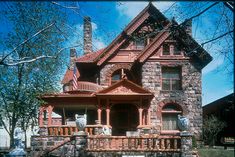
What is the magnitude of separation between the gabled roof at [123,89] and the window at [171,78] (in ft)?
11.4

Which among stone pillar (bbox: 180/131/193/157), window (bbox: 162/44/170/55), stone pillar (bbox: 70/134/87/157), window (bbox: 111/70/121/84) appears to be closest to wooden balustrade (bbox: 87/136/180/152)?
stone pillar (bbox: 70/134/87/157)

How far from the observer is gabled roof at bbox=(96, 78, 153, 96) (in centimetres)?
2170

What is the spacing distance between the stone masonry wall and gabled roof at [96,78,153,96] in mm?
2566

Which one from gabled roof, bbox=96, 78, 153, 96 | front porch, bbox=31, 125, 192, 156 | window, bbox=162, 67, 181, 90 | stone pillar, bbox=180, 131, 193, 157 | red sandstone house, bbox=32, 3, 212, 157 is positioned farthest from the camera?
window, bbox=162, 67, 181, 90

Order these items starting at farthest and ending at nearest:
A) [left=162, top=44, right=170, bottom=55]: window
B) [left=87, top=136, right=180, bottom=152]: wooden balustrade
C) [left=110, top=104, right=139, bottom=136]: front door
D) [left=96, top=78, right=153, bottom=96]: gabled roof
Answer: [left=162, top=44, right=170, bottom=55]: window < [left=110, top=104, right=139, bottom=136]: front door < [left=96, top=78, right=153, bottom=96]: gabled roof < [left=87, top=136, right=180, bottom=152]: wooden balustrade

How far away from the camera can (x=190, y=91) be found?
2409cm

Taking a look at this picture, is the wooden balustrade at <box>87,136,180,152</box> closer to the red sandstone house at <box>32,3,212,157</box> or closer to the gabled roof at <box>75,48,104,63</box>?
the red sandstone house at <box>32,3,212,157</box>

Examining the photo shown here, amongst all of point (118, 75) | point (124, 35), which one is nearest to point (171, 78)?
point (118, 75)

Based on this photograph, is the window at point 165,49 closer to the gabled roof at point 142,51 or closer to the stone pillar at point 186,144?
the gabled roof at point 142,51

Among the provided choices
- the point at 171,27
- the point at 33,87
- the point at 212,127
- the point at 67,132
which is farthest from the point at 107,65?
the point at 171,27

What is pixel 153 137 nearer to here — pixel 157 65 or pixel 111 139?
pixel 111 139

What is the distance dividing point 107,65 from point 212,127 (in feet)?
31.6

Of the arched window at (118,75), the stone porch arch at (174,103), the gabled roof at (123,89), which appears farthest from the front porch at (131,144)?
the arched window at (118,75)

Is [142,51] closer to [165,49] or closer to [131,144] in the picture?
[165,49]
